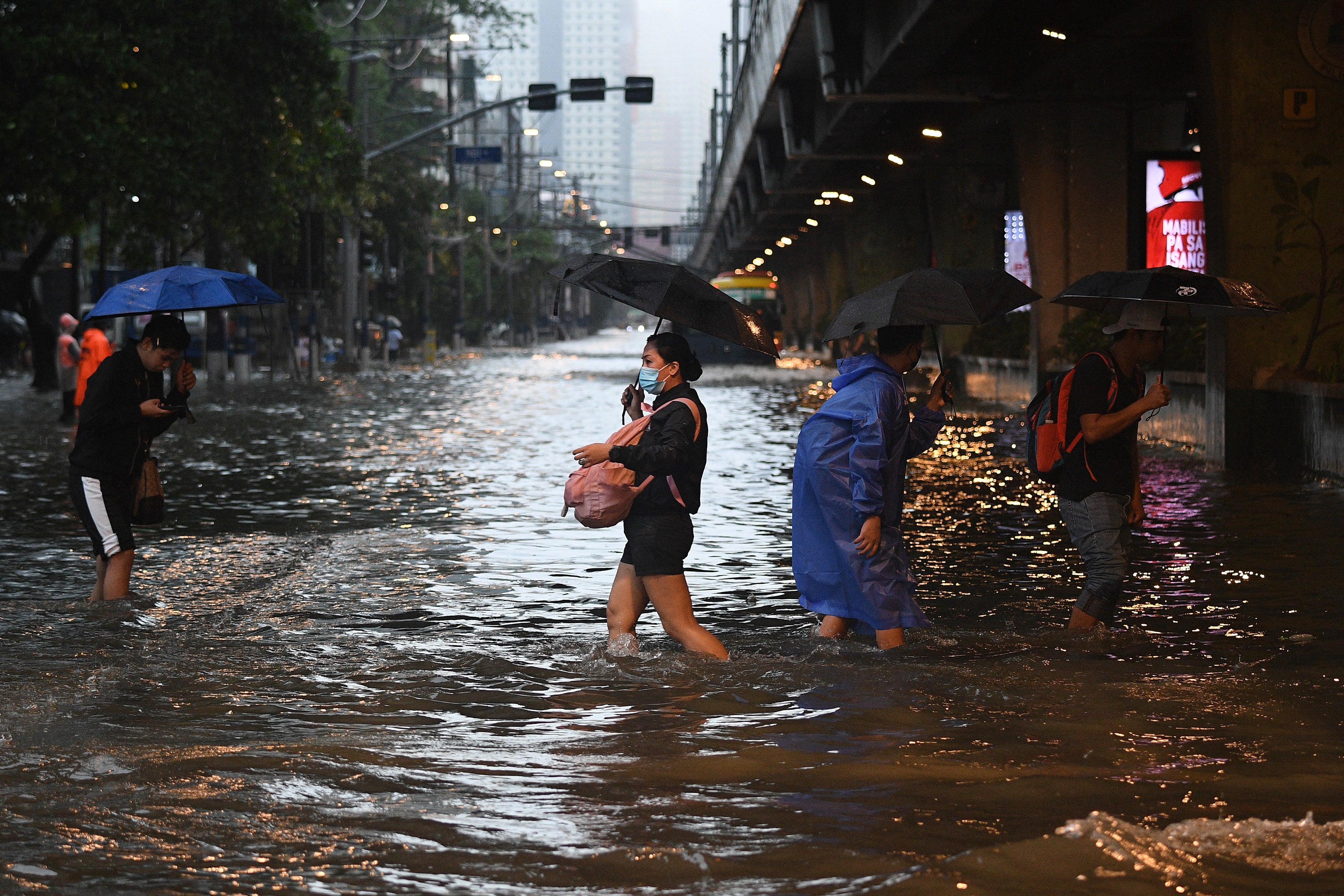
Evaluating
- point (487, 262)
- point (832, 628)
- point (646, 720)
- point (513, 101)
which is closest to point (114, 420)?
point (646, 720)

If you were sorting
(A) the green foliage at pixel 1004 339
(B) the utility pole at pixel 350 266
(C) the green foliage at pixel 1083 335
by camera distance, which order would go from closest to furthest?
(C) the green foliage at pixel 1083 335
(A) the green foliage at pixel 1004 339
(B) the utility pole at pixel 350 266

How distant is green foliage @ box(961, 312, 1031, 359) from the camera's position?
32844 mm

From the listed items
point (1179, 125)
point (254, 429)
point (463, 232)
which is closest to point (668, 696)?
point (254, 429)

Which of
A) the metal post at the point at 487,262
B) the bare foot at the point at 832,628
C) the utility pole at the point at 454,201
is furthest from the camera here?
the metal post at the point at 487,262

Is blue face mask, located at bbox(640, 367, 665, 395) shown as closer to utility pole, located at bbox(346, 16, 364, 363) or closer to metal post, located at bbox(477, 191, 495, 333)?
utility pole, located at bbox(346, 16, 364, 363)

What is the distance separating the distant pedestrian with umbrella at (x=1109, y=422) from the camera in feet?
24.9

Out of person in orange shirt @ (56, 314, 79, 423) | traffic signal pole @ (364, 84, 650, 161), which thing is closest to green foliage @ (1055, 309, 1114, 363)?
traffic signal pole @ (364, 84, 650, 161)

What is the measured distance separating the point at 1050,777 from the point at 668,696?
1.78 metres

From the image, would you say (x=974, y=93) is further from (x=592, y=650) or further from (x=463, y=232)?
(x=463, y=232)

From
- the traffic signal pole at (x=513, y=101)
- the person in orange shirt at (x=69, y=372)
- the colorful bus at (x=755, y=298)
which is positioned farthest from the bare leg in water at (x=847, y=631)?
the colorful bus at (x=755, y=298)

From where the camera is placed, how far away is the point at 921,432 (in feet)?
24.0

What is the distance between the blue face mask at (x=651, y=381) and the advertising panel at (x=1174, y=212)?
1825 cm

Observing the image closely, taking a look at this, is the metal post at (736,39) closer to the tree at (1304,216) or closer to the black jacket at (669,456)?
the tree at (1304,216)

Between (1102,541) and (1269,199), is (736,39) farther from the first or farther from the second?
(1102,541)
